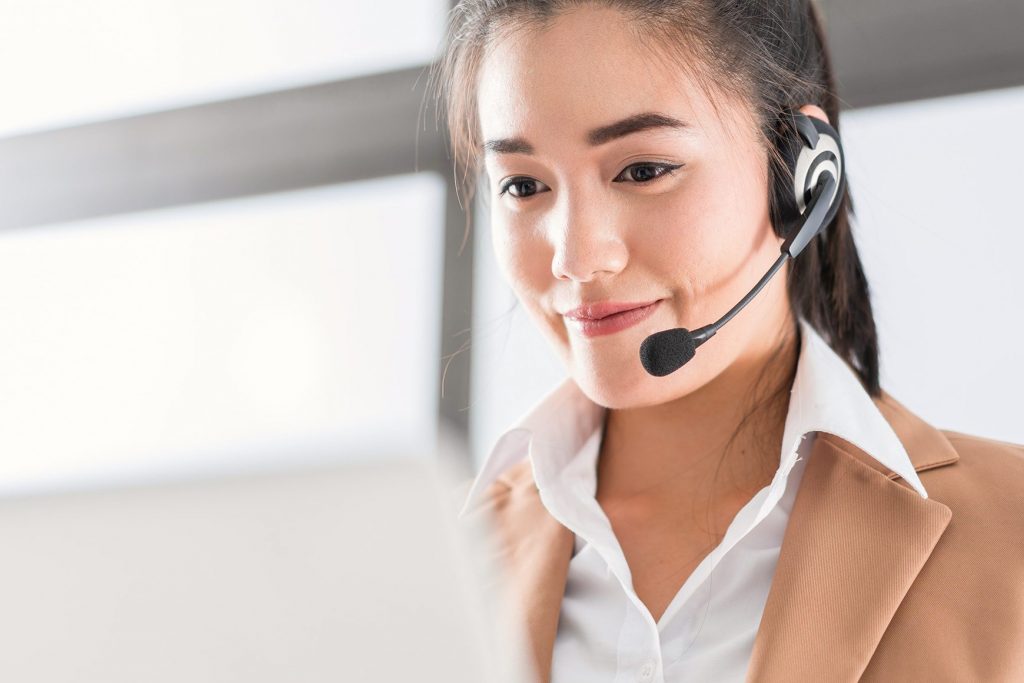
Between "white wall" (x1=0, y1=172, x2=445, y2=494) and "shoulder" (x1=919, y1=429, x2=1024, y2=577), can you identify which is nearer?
"shoulder" (x1=919, y1=429, x2=1024, y2=577)

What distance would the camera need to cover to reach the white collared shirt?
115 centimetres

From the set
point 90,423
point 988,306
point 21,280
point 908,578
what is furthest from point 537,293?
point 21,280

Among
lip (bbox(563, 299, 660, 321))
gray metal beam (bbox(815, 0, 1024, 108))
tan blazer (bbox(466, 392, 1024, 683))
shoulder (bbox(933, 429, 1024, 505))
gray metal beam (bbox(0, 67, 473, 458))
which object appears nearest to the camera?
tan blazer (bbox(466, 392, 1024, 683))

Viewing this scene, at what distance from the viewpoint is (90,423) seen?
7.57ft

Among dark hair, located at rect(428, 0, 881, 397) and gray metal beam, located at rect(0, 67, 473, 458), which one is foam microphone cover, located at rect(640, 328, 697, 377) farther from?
gray metal beam, located at rect(0, 67, 473, 458)

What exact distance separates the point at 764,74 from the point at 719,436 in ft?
1.41

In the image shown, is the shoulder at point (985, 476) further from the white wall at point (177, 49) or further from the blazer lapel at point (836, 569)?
the white wall at point (177, 49)

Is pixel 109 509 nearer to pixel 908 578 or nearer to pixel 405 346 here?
pixel 908 578

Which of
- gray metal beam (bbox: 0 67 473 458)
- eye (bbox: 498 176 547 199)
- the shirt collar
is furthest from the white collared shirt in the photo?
gray metal beam (bbox: 0 67 473 458)

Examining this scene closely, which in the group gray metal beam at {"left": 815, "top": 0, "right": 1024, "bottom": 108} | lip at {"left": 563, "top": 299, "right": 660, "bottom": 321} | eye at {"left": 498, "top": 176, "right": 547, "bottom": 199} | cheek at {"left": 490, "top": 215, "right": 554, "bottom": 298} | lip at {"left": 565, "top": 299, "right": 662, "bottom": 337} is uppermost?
gray metal beam at {"left": 815, "top": 0, "right": 1024, "bottom": 108}

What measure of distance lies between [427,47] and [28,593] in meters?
1.75

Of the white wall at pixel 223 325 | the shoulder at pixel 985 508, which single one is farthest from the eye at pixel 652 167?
the white wall at pixel 223 325

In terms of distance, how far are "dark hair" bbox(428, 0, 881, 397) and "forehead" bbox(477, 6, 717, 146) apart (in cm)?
2

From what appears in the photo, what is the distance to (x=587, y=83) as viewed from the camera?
118 centimetres
